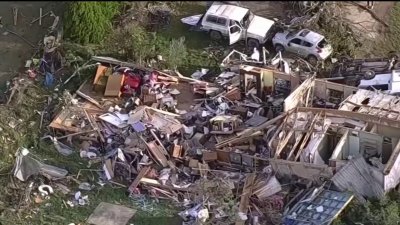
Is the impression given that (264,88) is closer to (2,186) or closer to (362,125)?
(362,125)

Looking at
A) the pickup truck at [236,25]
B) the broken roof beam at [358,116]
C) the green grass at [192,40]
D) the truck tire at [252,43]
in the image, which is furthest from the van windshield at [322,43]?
the broken roof beam at [358,116]

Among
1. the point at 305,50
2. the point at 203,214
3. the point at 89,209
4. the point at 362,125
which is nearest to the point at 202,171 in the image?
the point at 203,214

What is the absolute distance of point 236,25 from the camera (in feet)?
70.1

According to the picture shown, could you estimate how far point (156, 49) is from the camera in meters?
21.5

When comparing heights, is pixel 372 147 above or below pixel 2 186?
above

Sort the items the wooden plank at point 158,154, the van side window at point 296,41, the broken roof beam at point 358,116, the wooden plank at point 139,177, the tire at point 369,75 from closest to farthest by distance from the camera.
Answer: the broken roof beam at point 358,116 < the wooden plank at point 139,177 < the wooden plank at point 158,154 < the tire at point 369,75 < the van side window at point 296,41

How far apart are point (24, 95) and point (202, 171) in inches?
229

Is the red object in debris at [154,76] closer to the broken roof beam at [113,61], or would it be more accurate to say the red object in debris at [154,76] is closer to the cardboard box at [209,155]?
the broken roof beam at [113,61]

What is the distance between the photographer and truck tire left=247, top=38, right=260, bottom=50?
21.4 m

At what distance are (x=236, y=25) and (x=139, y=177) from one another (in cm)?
594

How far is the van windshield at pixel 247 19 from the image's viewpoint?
21.5 m

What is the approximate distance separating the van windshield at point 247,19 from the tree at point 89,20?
3806 mm

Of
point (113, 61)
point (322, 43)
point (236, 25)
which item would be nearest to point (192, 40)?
point (236, 25)

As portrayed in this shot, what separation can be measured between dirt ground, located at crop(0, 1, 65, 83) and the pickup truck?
15.8 ft
